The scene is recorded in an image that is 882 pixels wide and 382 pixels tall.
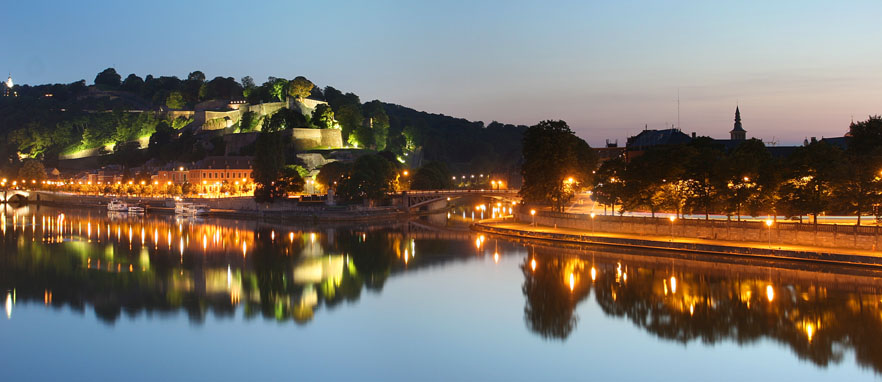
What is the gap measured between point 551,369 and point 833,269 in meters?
12.9

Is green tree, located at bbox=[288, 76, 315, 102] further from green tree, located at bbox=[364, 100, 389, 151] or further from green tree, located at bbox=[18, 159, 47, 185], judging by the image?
green tree, located at bbox=[18, 159, 47, 185]

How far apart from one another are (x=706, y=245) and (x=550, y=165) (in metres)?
12.5

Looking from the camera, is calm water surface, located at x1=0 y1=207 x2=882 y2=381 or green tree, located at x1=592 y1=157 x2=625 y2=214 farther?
green tree, located at x1=592 y1=157 x2=625 y2=214

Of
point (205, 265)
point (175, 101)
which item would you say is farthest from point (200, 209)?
point (175, 101)

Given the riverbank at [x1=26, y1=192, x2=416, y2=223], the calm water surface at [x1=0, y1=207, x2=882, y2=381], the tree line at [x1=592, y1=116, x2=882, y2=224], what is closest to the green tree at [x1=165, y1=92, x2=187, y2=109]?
the riverbank at [x1=26, y1=192, x2=416, y2=223]

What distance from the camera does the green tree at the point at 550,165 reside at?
125ft

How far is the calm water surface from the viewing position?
14766 mm

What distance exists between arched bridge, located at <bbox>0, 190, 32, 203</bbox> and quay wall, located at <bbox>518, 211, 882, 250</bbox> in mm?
61154

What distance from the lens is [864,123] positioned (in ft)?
105

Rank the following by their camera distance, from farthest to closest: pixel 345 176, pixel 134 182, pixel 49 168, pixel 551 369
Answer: pixel 49 168 < pixel 134 182 < pixel 345 176 < pixel 551 369

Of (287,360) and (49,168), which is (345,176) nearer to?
(287,360)

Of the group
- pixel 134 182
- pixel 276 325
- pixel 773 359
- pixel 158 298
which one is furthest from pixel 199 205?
pixel 773 359

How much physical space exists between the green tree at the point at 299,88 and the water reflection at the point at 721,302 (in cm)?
5983

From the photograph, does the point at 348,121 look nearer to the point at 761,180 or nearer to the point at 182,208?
the point at 182,208
